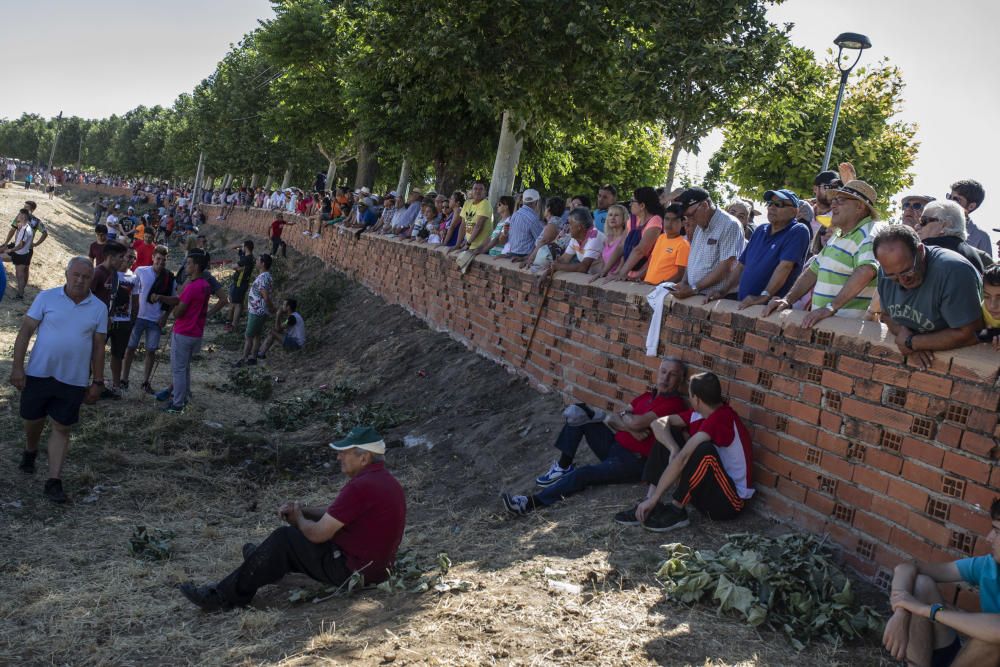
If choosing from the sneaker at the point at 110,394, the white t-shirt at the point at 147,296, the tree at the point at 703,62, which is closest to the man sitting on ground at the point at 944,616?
the tree at the point at 703,62

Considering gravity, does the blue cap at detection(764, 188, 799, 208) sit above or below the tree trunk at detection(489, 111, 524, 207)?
below

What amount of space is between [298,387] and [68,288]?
6.00m

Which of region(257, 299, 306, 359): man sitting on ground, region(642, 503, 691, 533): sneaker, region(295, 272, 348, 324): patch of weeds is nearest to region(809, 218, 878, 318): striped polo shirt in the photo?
region(642, 503, 691, 533): sneaker

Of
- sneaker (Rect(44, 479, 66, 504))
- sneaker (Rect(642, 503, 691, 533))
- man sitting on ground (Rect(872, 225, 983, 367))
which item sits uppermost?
man sitting on ground (Rect(872, 225, 983, 367))

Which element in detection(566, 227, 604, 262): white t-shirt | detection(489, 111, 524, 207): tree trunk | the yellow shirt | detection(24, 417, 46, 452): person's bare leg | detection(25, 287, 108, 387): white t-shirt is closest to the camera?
detection(25, 287, 108, 387): white t-shirt

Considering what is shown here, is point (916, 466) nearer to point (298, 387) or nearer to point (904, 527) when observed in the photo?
point (904, 527)

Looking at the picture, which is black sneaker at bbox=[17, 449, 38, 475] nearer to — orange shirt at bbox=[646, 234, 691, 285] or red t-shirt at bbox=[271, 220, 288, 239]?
orange shirt at bbox=[646, 234, 691, 285]

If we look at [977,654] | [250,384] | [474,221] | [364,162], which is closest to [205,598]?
[977,654]

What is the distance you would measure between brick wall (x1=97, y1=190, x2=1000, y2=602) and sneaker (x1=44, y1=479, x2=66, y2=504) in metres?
4.60

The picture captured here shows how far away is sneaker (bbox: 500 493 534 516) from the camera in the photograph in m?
6.46

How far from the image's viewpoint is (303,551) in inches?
206

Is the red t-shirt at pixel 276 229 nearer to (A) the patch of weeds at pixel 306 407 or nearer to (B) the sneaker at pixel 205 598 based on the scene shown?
(A) the patch of weeds at pixel 306 407

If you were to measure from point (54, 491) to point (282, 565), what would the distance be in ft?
10.1

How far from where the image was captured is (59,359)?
7.18 m
